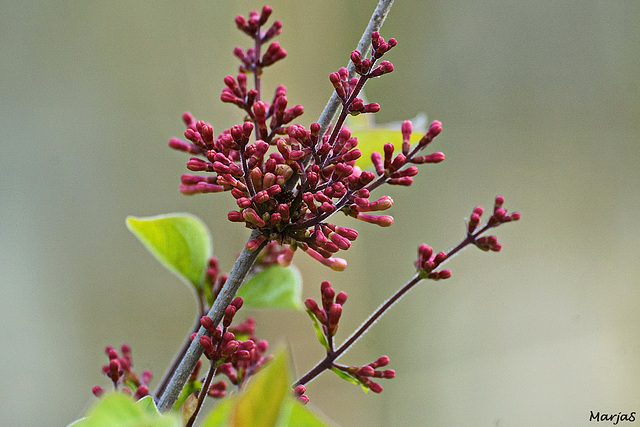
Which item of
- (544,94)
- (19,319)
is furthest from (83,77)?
(544,94)

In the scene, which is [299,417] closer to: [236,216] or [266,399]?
[266,399]

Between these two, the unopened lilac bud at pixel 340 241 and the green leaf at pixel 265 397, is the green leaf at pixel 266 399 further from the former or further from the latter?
the unopened lilac bud at pixel 340 241

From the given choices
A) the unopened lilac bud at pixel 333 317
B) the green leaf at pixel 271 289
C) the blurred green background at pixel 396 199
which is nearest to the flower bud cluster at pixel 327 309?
the unopened lilac bud at pixel 333 317

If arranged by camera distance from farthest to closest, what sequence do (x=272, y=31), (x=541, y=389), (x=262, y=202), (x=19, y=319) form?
(x=541, y=389) < (x=19, y=319) < (x=272, y=31) < (x=262, y=202)

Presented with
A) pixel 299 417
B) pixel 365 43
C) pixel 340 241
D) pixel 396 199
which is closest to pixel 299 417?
pixel 299 417

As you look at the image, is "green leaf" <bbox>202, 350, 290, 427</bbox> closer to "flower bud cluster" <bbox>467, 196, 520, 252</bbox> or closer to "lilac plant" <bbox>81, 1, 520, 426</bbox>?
"lilac plant" <bbox>81, 1, 520, 426</bbox>

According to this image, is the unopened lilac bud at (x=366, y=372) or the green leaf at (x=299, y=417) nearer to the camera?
the green leaf at (x=299, y=417)

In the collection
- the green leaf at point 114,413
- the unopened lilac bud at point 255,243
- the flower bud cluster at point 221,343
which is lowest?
the green leaf at point 114,413

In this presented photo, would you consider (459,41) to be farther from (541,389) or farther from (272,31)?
(272,31)
